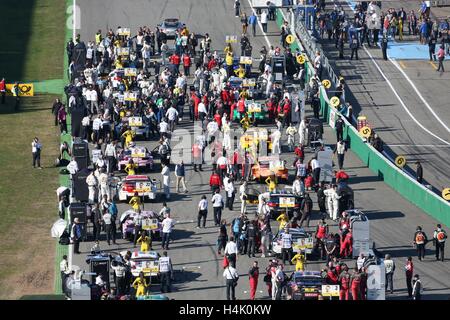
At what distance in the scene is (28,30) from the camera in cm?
8294

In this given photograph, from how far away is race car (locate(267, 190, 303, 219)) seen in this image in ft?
164

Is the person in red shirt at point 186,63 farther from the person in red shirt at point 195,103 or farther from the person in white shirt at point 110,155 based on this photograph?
the person in white shirt at point 110,155

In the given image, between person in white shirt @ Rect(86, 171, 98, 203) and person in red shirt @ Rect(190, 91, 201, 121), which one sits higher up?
person in red shirt @ Rect(190, 91, 201, 121)

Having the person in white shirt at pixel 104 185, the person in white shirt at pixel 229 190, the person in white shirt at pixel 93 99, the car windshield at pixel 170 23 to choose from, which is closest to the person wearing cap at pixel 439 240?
the person in white shirt at pixel 229 190

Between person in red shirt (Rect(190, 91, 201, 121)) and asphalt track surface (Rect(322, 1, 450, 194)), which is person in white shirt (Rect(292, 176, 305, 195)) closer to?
asphalt track surface (Rect(322, 1, 450, 194))

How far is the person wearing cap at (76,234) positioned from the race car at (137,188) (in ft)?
17.2

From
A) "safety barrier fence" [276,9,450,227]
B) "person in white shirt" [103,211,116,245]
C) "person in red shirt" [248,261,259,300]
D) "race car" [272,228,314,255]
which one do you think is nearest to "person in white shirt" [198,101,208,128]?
"safety barrier fence" [276,9,450,227]

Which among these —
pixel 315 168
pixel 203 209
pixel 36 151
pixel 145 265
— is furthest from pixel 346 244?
pixel 36 151

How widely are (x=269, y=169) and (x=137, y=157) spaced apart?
577cm

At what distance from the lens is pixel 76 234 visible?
4719cm

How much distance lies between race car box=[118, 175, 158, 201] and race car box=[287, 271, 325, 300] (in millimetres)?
11968

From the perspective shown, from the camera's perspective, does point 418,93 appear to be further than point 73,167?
Yes

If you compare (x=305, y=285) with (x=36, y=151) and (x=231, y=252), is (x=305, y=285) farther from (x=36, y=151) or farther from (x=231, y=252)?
(x=36, y=151)
